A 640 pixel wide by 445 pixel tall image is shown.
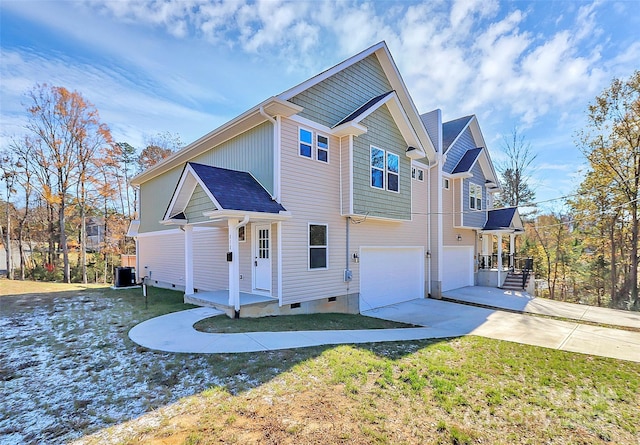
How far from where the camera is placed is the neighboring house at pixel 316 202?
338 inches

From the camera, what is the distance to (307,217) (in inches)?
364

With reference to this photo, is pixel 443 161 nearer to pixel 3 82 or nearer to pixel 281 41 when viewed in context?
pixel 281 41

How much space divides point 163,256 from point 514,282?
1881cm

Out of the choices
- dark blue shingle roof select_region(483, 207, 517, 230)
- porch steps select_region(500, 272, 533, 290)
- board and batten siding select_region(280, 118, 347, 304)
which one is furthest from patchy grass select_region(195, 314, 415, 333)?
dark blue shingle roof select_region(483, 207, 517, 230)

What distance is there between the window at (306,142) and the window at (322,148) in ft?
0.93

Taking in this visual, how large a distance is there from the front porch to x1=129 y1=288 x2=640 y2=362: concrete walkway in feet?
0.90

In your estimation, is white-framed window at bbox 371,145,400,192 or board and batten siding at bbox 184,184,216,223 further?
white-framed window at bbox 371,145,400,192

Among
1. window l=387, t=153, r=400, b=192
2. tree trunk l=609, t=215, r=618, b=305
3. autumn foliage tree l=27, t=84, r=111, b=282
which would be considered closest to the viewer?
window l=387, t=153, r=400, b=192

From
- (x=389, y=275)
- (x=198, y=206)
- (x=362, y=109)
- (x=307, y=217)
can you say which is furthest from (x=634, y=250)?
(x=198, y=206)

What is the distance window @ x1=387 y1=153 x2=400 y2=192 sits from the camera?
11.5 metres

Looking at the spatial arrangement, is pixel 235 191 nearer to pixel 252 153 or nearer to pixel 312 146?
pixel 252 153

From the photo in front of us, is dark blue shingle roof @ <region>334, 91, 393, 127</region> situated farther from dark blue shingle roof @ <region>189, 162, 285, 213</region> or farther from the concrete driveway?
the concrete driveway

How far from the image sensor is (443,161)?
48.1 feet

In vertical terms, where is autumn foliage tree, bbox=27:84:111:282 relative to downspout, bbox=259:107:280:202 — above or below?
above
